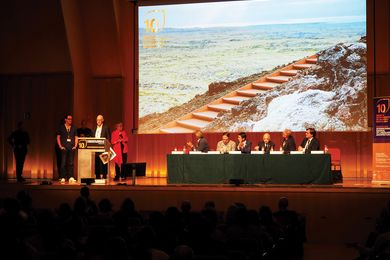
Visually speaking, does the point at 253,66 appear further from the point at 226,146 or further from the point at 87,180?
the point at 87,180

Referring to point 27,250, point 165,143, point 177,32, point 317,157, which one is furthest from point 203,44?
point 27,250

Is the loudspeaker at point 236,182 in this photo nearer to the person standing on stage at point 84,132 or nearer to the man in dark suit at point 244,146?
the man in dark suit at point 244,146

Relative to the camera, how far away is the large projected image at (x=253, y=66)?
13102 millimetres

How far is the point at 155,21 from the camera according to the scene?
14.2m

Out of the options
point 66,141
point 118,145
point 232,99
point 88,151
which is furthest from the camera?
point 232,99

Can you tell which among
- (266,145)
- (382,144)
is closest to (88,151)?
(266,145)

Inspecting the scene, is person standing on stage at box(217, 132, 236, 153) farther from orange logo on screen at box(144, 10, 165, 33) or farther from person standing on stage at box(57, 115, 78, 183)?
orange logo on screen at box(144, 10, 165, 33)

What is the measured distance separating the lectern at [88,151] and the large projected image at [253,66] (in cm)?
327

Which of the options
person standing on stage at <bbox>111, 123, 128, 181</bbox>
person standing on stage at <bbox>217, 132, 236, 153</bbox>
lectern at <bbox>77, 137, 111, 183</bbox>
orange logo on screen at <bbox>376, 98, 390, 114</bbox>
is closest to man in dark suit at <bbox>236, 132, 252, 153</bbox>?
person standing on stage at <bbox>217, 132, 236, 153</bbox>

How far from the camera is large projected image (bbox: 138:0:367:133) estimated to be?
13.1 metres

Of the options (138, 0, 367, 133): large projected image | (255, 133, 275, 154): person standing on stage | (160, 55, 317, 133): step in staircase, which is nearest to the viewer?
(255, 133, 275, 154): person standing on stage

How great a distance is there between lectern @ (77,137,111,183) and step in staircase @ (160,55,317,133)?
3.16 metres

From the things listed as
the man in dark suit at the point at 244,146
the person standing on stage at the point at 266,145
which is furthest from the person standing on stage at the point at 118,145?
the person standing on stage at the point at 266,145

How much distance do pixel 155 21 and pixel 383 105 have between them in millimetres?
5989
